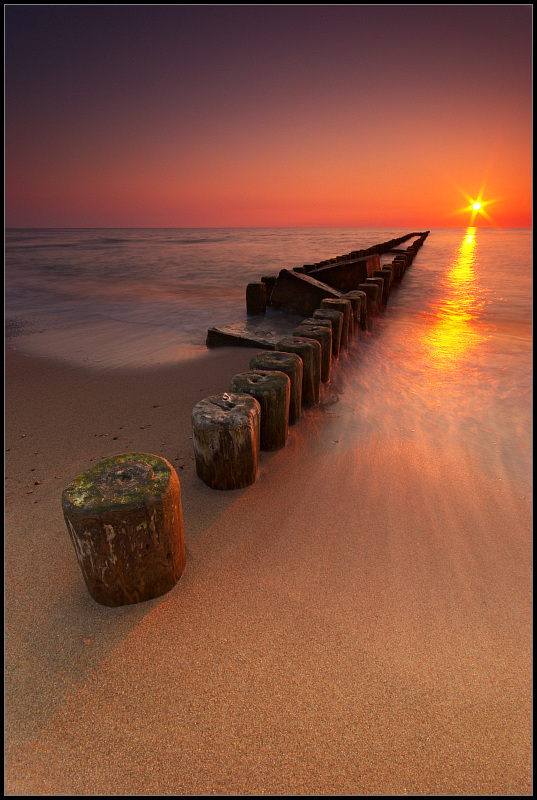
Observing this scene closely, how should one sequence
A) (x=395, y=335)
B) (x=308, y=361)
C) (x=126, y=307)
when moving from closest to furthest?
(x=308, y=361) → (x=395, y=335) → (x=126, y=307)

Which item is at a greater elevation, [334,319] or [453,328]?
[453,328]

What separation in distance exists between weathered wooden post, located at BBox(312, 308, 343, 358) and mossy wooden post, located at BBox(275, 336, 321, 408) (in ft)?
3.05

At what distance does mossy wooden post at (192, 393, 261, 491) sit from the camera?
2227 mm

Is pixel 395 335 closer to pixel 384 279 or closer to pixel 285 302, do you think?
pixel 285 302

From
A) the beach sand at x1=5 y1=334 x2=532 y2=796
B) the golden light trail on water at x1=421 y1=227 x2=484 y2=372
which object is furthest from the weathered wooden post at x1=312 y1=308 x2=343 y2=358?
the beach sand at x1=5 y1=334 x2=532 y2=796

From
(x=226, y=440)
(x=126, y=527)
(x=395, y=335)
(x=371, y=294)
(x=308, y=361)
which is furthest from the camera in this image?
(x=371, y=294)

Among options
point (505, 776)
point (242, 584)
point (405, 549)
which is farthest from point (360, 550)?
point (505, 776)

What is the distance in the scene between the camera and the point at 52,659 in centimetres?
151

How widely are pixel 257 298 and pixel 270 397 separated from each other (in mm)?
4807

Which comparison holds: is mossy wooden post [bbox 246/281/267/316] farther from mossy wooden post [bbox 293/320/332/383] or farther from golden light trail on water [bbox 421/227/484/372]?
mossy wooden post [bbox 293/320/332/383]

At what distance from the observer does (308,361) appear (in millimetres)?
3453

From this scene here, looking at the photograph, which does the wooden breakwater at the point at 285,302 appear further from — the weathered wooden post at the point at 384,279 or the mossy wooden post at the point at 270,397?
the mossy wooden post at the point at 270,397

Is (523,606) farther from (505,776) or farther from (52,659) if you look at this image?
(52,659)

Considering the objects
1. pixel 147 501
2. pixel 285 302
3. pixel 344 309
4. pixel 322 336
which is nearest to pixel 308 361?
pixel 322 336
